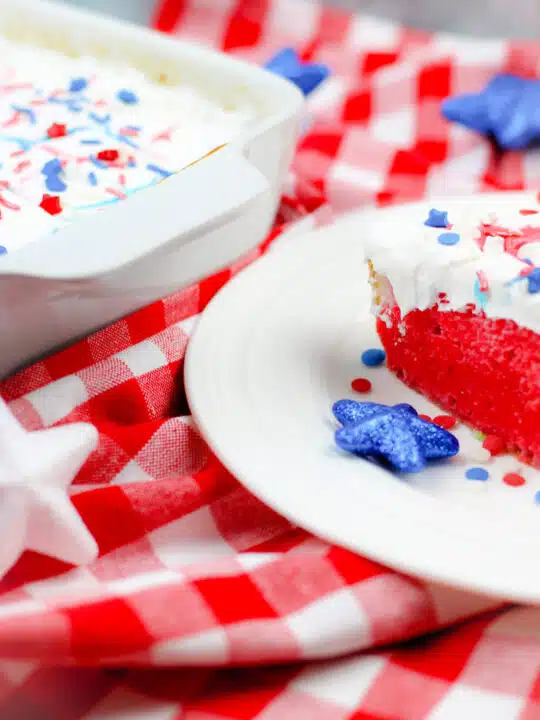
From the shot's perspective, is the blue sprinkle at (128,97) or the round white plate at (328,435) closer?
the round white plate at (328,435)

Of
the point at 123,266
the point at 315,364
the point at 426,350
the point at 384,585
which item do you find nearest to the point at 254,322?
the point at 315,364

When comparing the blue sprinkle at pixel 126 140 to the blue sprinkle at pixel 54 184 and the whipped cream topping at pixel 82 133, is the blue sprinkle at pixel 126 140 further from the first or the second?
the blue sprinkle at pixel 54 184

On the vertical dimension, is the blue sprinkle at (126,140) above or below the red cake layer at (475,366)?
above

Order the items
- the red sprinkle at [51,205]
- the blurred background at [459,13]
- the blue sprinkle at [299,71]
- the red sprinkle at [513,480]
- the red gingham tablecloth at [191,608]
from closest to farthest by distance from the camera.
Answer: the red gingham tablecloth at [191,608]
the red sprinkle at [513,480]
the red sprinkle at [51,205]
the blue sprinkle at [299,71]
the blurred background at [459,13]

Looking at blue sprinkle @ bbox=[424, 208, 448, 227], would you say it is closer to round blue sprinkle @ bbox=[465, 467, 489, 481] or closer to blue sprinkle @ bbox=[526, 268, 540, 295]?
blue sprinkle @ bbox=[526, 268, 540, 295]

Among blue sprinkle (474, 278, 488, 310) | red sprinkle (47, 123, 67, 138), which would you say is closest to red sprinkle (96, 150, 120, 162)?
red sprinkle (47, 123, 67, 138)

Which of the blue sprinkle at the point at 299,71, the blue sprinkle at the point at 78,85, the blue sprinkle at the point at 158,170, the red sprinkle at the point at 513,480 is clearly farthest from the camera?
the blue sprinkle at the point at 299,71

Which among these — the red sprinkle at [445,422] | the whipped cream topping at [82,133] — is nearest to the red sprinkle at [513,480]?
the red sprinkle at [445,422]

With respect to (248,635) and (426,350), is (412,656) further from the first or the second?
(426,350)

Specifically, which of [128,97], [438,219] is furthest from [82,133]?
[438,219]
